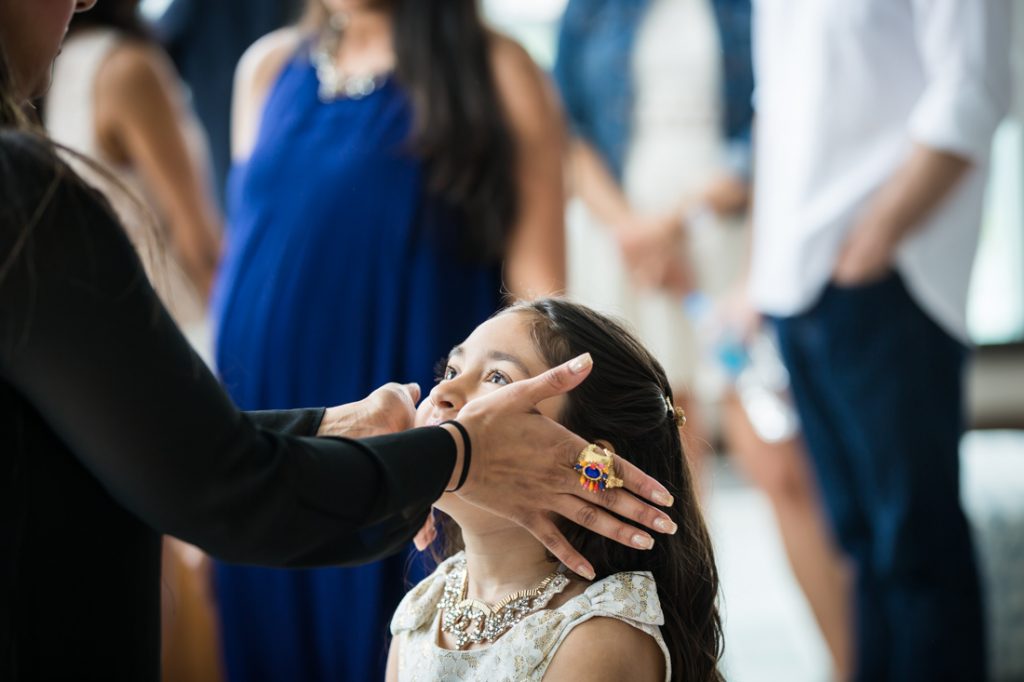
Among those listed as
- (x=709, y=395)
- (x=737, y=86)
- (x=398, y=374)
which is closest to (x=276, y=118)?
(x=398, y=374)

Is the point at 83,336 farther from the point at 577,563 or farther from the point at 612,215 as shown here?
the point at 612,215

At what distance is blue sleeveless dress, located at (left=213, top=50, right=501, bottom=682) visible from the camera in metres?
1.29

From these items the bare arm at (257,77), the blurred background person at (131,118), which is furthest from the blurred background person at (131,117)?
the bare arm at (257,77)

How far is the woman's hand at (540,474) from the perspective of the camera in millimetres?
805

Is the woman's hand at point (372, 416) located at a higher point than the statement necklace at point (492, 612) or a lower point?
higher

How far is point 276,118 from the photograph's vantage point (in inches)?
59.2

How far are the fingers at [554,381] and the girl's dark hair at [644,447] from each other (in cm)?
8

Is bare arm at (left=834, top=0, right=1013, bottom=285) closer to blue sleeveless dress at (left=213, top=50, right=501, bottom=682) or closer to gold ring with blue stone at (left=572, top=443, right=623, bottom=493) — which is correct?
blue sleeveless dress at (left=213, top=50, right=501, bottom=682)

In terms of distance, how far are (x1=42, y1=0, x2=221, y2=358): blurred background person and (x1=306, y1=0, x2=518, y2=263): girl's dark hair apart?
63 centimetres

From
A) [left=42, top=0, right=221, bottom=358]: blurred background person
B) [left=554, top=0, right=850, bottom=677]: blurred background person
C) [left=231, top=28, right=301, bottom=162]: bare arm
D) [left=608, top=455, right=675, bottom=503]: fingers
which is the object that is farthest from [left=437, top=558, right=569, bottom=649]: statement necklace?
[left=554, top=0, right=850, bottom=677]: blurred background person

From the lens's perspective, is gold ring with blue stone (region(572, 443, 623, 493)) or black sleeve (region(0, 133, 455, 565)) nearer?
black sleeve (region(0, 133, 455, 565))

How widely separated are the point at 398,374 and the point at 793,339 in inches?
30.7

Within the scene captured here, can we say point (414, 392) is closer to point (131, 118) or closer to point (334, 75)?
point (334, 75)

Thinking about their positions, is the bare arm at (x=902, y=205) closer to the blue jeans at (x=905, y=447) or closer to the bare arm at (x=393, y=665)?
the blue jeans at (x=905, y=447)
